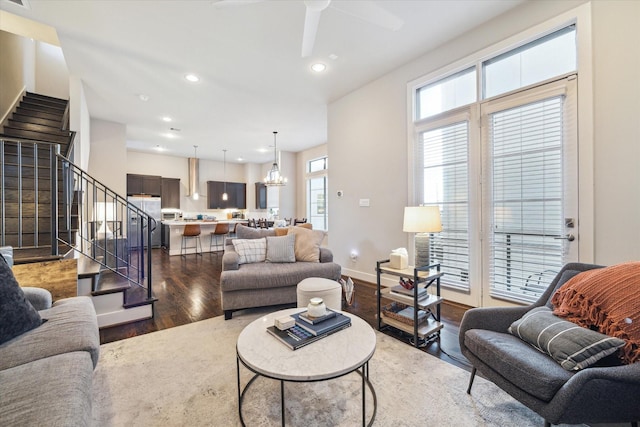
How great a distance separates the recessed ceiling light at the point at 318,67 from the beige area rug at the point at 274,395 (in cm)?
346

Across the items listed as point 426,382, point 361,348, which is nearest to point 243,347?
point 361,348

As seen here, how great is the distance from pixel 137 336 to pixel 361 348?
2186 mm

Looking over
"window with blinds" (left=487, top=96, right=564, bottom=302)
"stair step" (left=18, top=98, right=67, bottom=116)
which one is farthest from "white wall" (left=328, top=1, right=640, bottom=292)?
Answer: "stair step" (left=18, top=98, right=67, bottom=116)

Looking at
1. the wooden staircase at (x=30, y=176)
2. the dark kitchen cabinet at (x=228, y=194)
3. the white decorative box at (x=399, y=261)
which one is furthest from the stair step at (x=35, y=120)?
the white decorative box at (x=399, y=261)

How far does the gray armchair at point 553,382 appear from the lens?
1.02 meters

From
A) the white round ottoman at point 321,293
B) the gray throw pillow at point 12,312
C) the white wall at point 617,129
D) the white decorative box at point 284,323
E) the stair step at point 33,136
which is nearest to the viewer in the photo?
the gray throw pillow at point 12,312

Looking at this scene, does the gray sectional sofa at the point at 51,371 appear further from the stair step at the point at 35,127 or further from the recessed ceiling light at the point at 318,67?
the stair step at the point at 35,127

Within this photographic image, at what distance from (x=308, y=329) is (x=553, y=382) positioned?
1137mm

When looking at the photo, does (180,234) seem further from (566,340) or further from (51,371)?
(566,340)

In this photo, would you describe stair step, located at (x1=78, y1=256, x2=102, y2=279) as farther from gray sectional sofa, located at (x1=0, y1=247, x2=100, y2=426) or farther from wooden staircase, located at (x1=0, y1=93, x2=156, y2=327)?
gray sectional sofa, located at (x1=0, y1=247, x2=100, y2=426)

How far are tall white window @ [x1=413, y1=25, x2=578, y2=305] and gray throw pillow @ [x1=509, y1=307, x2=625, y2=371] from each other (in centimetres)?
136

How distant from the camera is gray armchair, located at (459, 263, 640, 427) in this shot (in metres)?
1.02

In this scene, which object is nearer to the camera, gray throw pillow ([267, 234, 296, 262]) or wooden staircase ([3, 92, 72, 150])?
gray throw pillow ([267, 234, 296, 262])

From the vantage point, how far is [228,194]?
32.1ft
